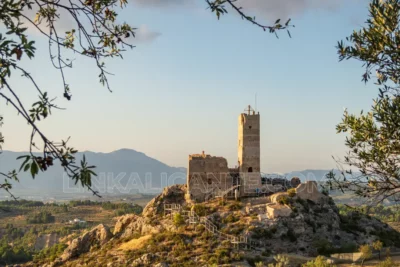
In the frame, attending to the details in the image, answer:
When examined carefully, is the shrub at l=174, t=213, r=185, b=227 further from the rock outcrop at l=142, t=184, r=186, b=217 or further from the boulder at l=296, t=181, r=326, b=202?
the boulder at l=296, t=181, r=326, b=202

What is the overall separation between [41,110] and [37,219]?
6053 inches

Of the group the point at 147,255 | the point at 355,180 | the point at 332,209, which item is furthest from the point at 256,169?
the point at 355,180

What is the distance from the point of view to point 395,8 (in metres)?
12.0

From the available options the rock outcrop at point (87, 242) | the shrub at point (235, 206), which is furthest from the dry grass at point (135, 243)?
the shrub at point (235, 206)

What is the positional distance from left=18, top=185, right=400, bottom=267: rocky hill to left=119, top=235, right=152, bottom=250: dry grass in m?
0.13

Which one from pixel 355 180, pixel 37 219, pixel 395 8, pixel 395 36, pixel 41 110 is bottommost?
pixel 37 219

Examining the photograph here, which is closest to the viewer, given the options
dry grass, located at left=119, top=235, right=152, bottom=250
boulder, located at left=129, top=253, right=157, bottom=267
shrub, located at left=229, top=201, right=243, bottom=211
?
boulder, located at left=129, top=253, right=157, bottom=267

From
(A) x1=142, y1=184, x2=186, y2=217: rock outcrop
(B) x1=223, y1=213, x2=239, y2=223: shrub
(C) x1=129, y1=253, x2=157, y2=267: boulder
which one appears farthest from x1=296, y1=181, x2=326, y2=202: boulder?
(C) x1=129, y1=253, x2=157, y2=267: boulder

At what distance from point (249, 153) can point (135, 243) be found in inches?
529

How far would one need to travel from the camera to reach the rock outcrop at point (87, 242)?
4584 cm

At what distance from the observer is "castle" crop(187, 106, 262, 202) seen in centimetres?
4394

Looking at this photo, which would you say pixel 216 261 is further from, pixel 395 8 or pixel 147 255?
pixel 395 8

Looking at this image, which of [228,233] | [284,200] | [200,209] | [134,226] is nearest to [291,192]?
[284,200]

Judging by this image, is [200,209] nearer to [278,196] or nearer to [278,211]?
[278,211]
